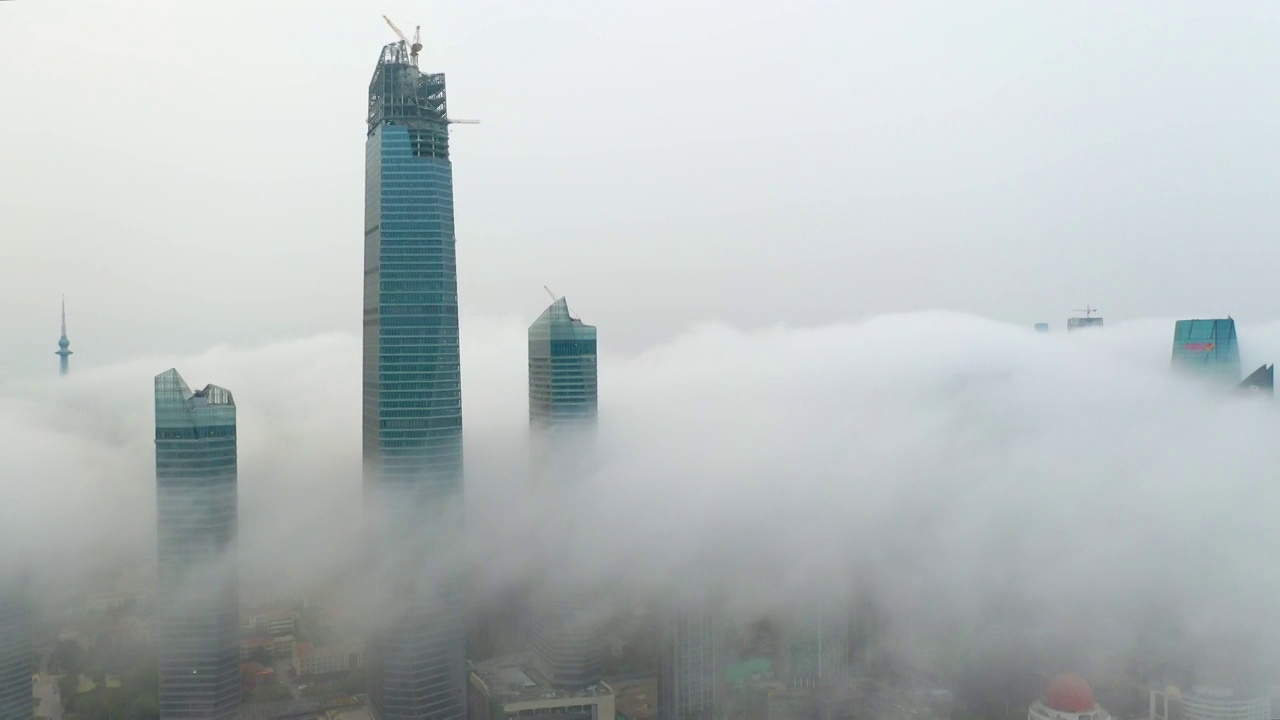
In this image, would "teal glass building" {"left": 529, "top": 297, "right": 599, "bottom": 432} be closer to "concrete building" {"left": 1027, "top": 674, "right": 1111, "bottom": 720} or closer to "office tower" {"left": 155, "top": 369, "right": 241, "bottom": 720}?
"office tower" {"left": 155, "top": 369, "right": 241, "bottom": 720}

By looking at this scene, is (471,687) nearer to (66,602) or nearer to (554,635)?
(554,635)

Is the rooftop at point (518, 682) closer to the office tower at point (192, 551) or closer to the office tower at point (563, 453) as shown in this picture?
the office tower at point (563, 453)

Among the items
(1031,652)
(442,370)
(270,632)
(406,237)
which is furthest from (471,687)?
(1031,652)

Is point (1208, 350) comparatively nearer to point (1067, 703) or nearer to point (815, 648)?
point (1067, 703)

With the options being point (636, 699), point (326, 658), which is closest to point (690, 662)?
point (636, 699)

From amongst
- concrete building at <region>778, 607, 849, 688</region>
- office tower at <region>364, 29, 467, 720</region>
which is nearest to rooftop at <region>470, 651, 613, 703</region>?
office tower at <region>364, 29, 467, 720</region>

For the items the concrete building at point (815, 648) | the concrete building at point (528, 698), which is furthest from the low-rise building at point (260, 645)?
the concrete building at point (815, 648)
